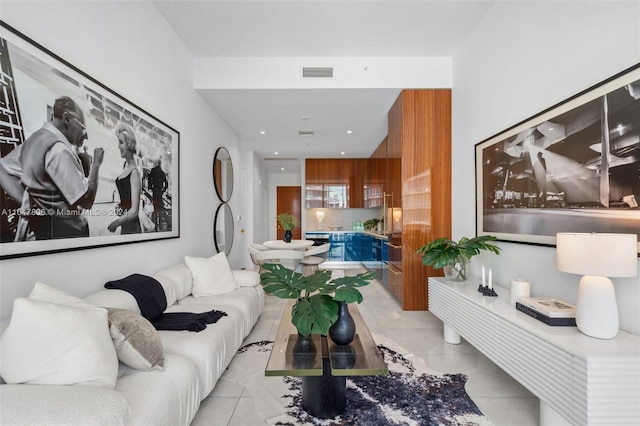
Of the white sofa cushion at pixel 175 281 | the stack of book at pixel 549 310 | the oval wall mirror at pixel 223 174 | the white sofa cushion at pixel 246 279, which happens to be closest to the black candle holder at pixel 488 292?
the stack of book at pixel 549 310

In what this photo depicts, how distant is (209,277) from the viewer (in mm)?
3184

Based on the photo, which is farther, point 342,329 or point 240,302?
point 240,302

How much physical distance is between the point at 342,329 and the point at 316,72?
3327mm

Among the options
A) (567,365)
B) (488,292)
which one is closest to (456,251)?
(488,292)

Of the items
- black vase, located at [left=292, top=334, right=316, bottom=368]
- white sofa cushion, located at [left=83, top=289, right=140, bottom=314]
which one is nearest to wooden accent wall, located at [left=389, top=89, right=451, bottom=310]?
black vase, located at [left=292, top=334, right=316, bottom=368]

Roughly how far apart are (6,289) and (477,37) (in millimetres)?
4470

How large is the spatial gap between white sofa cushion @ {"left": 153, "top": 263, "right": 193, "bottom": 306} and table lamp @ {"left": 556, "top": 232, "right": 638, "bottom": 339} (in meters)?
2.89

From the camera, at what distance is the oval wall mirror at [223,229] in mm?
4797

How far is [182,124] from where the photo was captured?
11.8 ft

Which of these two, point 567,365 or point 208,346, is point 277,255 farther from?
point 567,365

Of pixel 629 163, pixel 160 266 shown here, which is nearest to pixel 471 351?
pixel 629 163

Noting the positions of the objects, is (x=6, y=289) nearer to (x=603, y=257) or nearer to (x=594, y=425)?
(x=594, y=425)

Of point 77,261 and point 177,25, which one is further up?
point 177,25

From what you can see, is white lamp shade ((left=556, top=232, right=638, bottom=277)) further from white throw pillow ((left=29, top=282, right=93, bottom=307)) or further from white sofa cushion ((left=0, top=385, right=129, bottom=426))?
white throw pillow ((left=29, top=282, right=93, bottom=307))
